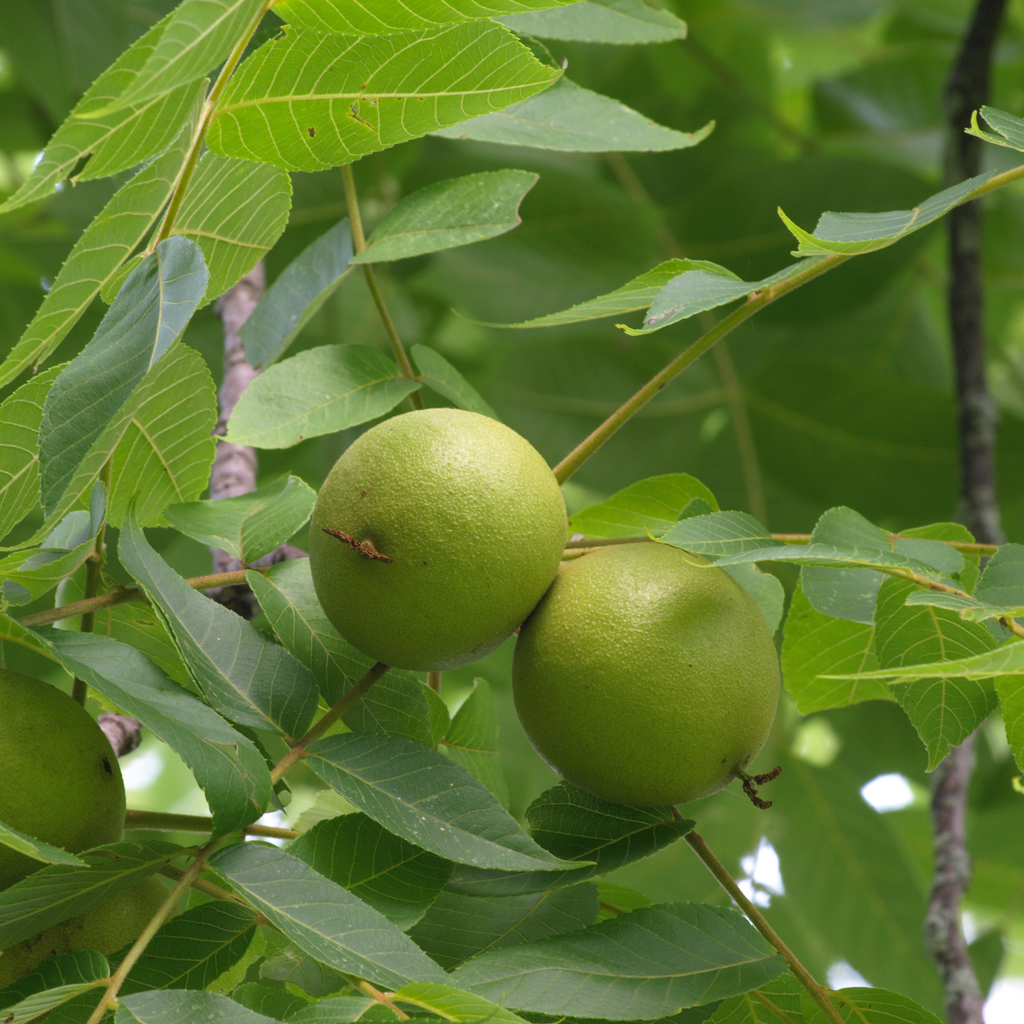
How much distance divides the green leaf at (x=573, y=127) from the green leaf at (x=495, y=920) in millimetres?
849

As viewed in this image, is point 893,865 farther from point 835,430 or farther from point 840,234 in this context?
point 840,234

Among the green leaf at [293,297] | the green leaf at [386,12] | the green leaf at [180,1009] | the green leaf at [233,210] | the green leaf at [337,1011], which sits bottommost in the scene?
the green leaf at [337,1011]

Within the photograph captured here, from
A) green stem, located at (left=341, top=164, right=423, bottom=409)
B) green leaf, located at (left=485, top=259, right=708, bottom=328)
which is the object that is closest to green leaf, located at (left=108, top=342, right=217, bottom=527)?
→ green stem, located at (left=341, top=164, right=423, bottom=409)

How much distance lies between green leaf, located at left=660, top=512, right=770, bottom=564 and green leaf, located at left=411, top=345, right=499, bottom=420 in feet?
1.09

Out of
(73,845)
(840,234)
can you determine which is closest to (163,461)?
(73,845)

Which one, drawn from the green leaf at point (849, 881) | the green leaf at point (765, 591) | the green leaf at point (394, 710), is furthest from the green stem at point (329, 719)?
the green leaf at point (849, 881)

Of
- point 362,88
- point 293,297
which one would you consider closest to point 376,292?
point 293,297

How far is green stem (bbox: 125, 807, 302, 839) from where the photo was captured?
3.54 ft

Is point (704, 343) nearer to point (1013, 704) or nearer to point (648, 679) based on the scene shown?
point (648, 679)

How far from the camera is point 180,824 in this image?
1096mm

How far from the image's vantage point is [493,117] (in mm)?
1370

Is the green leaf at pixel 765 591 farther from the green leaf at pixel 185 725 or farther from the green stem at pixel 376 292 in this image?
the green leaf at pixel 185 725

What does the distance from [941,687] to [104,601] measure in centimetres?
80

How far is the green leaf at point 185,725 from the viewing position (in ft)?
2.82
